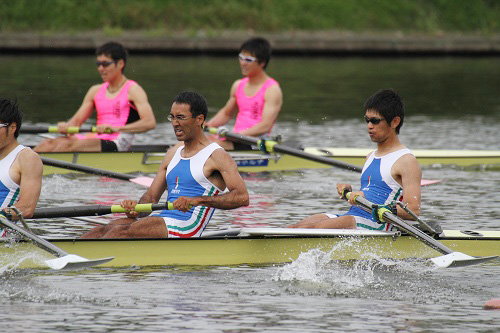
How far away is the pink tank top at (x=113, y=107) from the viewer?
15.5 meters

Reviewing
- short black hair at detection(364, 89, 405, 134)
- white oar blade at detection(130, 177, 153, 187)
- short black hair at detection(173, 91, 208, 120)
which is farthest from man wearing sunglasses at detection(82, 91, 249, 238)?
white oar blade at detection(130, 177, 153, 187)

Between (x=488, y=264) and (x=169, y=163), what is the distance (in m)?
3.09

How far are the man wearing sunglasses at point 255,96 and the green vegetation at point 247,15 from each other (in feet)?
75.3

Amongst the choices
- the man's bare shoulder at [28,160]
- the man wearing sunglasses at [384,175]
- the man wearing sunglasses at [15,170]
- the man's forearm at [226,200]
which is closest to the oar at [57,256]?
the man wearing sunglasses at [15,170]

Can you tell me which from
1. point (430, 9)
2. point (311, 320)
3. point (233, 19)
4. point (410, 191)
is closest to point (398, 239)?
point (410, 191)

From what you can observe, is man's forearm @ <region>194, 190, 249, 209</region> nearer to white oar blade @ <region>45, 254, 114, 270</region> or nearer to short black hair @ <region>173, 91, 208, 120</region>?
short black hair @ <region>173, 91, 208, 120</region>

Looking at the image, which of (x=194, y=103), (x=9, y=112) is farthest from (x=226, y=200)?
(x=9, y=112)

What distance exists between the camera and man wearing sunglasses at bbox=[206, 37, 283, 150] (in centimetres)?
1573

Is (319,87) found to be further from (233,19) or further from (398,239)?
(398,239)

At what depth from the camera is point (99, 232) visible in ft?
31.8

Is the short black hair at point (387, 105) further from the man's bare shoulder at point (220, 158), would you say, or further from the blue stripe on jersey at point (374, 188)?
the man's bare shoulder at point (220, 158)

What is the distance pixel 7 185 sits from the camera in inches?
368

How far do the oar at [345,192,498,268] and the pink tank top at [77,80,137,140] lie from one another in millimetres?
6577

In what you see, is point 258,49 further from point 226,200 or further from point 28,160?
point 28,160
